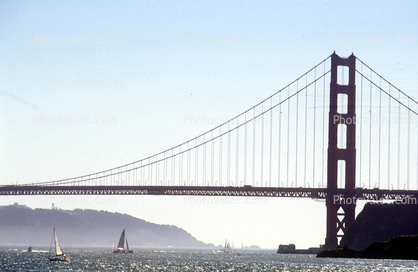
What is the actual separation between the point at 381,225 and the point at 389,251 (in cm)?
1778

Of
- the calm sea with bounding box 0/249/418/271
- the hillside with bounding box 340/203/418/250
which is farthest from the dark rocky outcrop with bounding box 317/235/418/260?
the hillside with bounding box 340/203/418/250

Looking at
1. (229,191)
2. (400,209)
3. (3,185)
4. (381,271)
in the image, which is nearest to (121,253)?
(3,185)

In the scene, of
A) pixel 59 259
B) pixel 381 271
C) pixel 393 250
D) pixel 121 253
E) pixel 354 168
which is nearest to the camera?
pixel 381 271

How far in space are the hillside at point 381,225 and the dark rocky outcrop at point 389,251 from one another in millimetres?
5531

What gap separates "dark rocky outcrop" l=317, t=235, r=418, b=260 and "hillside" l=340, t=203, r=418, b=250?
553 centimetres

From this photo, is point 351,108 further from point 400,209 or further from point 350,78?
point 400,209

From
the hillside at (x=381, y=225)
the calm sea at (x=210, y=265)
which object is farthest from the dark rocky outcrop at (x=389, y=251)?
the hillside at (x=381, y=225)

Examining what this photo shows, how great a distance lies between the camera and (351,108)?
107 metres

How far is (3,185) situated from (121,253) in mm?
38137

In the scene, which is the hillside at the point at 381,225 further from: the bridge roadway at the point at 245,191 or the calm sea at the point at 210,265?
the calm sea at the point at 210,265

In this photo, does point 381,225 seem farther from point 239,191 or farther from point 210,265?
point 210,265

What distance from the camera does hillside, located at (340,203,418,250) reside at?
11064 cm

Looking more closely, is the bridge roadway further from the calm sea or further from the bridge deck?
the calm sea

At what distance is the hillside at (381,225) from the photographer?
363ft
